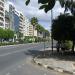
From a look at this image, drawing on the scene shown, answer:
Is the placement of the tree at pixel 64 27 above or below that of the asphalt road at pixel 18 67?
above

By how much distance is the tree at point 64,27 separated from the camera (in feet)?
118

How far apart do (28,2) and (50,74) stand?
7.29 m

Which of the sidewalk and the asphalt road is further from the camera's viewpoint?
the sidewalk

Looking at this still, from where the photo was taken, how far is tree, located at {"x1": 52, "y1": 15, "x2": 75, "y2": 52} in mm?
35906

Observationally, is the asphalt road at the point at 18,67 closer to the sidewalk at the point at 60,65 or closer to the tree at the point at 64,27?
the sidewalk at the point at 60,65

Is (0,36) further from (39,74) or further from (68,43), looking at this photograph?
(39,74)

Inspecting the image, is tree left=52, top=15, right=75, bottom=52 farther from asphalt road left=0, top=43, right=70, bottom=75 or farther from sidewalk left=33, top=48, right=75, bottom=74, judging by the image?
sidewalk left=33, top=48, right=75, bottom=74

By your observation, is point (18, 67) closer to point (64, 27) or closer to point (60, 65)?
point (60, 65)

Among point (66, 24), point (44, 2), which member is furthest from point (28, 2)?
point (66, 24)

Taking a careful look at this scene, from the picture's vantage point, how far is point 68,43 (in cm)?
5162

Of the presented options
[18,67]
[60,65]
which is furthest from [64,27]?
[18,67]

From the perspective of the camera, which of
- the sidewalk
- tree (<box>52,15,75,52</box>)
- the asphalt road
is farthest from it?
tree (<box>52,15,75,52</box>)

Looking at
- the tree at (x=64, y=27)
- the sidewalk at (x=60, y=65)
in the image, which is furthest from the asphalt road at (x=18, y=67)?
the tree at (x=64, y=27)

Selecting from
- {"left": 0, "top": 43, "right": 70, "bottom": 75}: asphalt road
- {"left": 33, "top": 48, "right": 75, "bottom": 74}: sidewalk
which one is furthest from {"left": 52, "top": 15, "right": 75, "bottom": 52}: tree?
{"left": 33, "top": 48, "right": 75, "bottom": 74}: sidewalk
